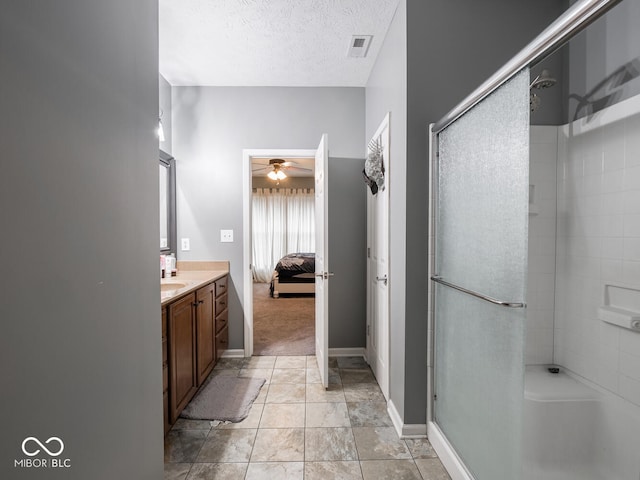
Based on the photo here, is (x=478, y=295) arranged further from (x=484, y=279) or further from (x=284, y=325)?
(x=284, y=325)

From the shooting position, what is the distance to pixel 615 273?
1722mm

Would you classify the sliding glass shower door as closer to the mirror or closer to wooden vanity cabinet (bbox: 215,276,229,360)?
wooden vanity cabinet (bbox: 215,276,229,360)

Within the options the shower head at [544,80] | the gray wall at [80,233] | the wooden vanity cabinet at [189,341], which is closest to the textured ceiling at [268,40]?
the shower head at [544,80]

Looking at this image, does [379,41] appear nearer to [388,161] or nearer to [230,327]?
[388,161]

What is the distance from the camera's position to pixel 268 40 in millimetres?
2445

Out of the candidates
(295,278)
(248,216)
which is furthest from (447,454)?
(295,278)

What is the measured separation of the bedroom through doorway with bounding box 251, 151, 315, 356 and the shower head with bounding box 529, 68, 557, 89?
6.43 feet

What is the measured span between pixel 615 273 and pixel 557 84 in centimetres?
118

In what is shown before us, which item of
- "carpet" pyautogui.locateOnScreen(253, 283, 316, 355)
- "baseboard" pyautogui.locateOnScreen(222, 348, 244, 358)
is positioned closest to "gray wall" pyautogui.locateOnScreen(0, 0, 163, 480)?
"baseboard" pyautogui.locateOnScreen(222, 348, 244, 358)

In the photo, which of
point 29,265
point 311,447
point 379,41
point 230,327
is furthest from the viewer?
point 230,327

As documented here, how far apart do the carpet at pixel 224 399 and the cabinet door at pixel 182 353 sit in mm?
94

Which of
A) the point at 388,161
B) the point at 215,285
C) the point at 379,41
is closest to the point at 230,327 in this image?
the point at 215,285

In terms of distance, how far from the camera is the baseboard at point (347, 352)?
3254 millimetres

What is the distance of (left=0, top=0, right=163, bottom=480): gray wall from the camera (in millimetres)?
611
